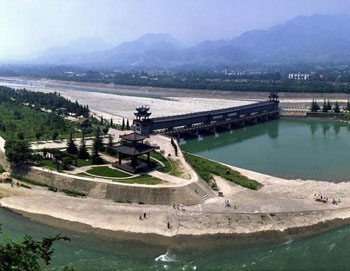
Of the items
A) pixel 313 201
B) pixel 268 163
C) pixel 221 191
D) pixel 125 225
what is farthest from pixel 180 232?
pixel 268 163

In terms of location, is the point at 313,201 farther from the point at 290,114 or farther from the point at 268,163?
the point at 290,114

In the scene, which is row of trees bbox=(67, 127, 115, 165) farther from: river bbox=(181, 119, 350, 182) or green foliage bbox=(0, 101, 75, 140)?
river bbox=(181, 119, 350, 182)

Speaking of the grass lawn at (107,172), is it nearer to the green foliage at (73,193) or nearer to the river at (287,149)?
the green foliage at (73,193)

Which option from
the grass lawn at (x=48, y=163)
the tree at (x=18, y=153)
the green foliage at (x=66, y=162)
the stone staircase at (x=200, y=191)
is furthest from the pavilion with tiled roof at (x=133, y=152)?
the tree at (x=18, y=153)

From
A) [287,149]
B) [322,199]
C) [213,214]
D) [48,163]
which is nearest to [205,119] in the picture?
[287,149]

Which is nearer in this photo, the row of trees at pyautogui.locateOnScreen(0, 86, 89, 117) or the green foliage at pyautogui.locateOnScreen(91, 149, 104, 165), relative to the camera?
the green foliage at pyautogui.locateOnScreen(91, 149, 104, 165)

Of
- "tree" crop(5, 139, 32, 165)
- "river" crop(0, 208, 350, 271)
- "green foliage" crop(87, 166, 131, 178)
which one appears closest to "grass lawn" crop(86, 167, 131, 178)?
"green foliage" crop(87, 166, 131, 178)

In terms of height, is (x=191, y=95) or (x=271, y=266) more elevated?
(x=191, y=95)
